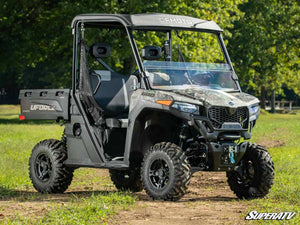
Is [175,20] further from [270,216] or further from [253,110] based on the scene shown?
[270,216]

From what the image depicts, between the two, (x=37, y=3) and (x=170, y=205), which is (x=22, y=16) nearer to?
(x=37, y=3)

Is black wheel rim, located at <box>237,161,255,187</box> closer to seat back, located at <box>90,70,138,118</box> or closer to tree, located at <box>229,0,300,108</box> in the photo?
seat back, located at <box>90,70,138,118</box>

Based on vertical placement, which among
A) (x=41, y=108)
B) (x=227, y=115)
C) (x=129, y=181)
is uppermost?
(x=227, y=115)

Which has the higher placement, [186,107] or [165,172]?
[186,107]

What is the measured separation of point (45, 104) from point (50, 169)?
1041 millimetres

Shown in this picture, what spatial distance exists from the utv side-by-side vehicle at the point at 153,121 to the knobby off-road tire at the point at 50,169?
0.02 m

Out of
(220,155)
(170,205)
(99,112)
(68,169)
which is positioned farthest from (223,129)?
(68,169)

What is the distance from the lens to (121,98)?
1125 cm

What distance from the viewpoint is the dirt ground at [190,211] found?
8.09 meters

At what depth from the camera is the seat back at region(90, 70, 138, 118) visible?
11.2 metres

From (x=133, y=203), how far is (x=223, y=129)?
1.53 meters

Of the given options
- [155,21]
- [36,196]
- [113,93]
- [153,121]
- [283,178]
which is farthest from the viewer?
Result: [283,178]

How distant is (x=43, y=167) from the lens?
37.8 feet

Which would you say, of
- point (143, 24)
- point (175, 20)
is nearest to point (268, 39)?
point (175, 20)
